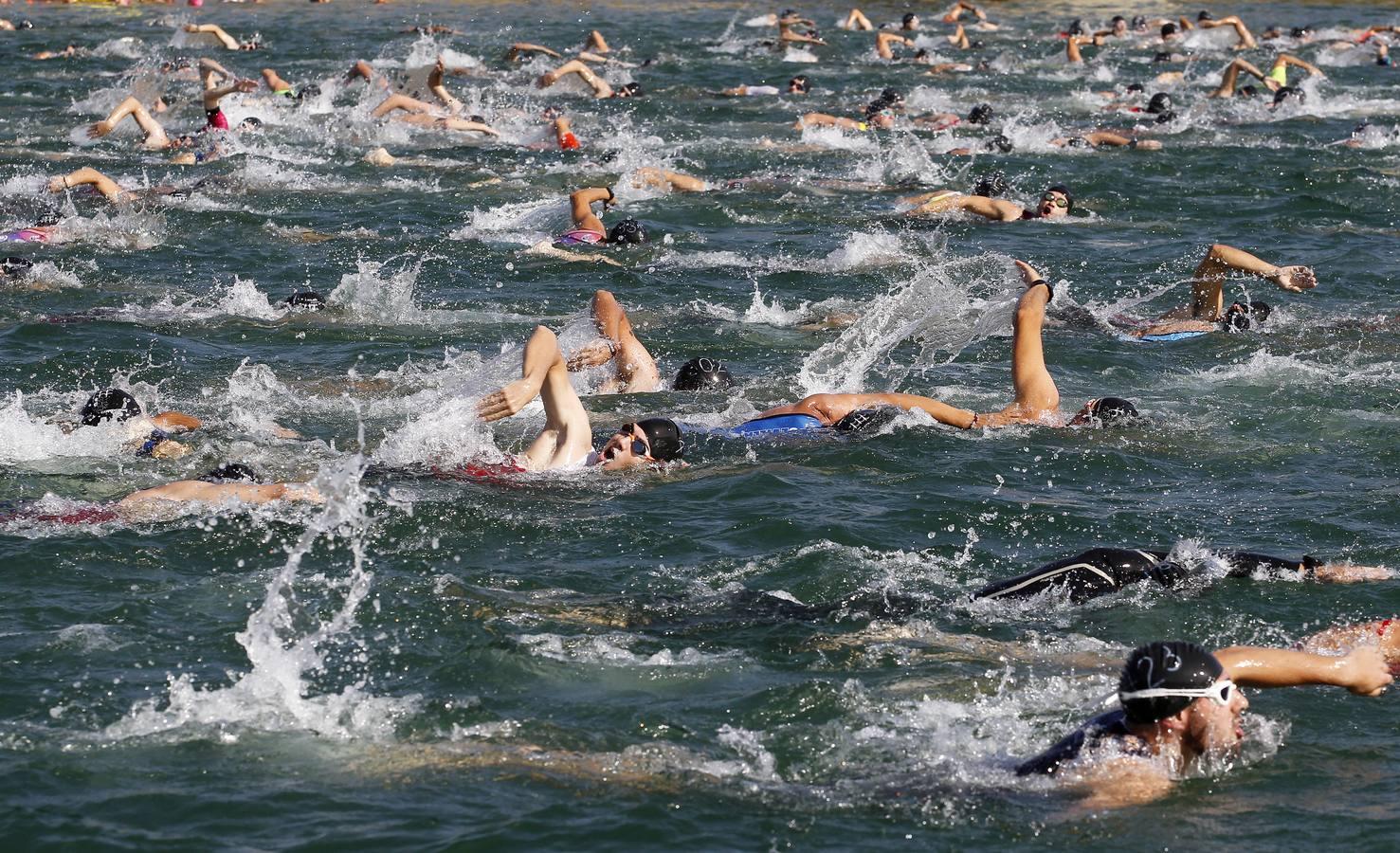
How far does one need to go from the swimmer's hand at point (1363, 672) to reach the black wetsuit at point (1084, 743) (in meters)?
0.79

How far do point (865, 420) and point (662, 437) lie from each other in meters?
1.49

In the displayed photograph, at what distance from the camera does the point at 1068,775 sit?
247 inches

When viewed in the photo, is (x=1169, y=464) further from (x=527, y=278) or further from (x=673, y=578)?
(x=527, y=278)

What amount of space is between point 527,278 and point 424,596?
293 inches

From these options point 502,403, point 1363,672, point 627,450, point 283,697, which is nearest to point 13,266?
point 627,450

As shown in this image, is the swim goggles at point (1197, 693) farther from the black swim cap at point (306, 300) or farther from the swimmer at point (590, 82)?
the swimmer at point (590, 82)

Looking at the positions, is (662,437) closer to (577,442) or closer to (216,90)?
(577,442)

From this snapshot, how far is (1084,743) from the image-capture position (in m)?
6.32

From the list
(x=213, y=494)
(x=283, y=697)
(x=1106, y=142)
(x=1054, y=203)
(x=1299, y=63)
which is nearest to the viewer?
(x=283, y=697)

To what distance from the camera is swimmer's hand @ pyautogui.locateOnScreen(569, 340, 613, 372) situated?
11883mm

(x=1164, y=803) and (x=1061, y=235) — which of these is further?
(x=1061, y=235)

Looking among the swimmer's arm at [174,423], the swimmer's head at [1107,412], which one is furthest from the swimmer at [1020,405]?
the swimmer's arm at [174,423]

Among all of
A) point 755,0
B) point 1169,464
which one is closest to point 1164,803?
point 1169,464

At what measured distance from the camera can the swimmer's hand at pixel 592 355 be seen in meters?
11.9
